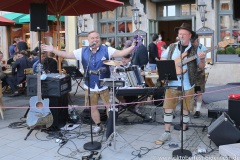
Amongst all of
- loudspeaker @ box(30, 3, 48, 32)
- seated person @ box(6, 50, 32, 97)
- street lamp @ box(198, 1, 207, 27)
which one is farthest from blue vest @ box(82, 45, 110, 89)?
street lamp @ box(198, 1, 207, 27)

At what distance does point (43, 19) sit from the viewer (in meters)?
5.80

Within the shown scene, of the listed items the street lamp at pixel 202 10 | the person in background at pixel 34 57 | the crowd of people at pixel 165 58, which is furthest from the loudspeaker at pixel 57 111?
the street lamp at pixel 202 10

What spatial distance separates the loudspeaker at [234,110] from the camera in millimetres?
4914

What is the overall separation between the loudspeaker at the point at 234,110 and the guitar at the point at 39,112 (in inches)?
120

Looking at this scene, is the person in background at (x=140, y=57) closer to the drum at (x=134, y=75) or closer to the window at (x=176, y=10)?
the drum at (x=134, y=75)

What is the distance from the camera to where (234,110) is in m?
4.95

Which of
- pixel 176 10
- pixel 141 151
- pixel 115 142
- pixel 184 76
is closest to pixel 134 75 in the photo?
pixel 184 76

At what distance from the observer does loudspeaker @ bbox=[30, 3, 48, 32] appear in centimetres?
575

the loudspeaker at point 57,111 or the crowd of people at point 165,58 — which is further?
the loudspeaker at point 57,111

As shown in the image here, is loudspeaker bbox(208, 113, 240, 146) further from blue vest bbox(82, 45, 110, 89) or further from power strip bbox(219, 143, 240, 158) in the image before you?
blue vest bbox(82, 45, 110, 89)

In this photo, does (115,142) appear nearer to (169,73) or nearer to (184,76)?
(169,73)

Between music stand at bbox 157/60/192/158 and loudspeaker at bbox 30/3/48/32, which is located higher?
loudspeaker at bbox 30/3/48/32

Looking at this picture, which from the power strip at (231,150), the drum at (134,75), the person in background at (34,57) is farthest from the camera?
the person in background at (34,57)

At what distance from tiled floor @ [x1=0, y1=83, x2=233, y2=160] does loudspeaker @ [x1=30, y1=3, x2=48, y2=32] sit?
195cm
